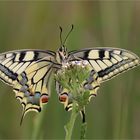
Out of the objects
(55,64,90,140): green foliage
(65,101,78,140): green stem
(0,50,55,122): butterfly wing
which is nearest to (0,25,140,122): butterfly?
(0,50,55,122): butterfly wing

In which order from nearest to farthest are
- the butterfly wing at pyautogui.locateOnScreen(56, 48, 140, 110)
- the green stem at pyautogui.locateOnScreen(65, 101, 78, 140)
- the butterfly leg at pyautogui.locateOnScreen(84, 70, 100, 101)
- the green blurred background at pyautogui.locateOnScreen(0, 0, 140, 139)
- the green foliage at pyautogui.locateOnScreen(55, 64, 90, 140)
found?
the green stem at pyautogui.locateOnScreen(65, 101, 78, 140), the green foliage at pyautogui.locateOnScreen(55, 64, 90, 140), the butterfly leg at pyautogui.locateOnScreen(84, 70, 100, 101), the butterfly wing at pyautogui.locateOnScreen(56, 48, 140, 110), the green blurred background at pyautogui.locateOnScreen(0, 0, 140, 139)

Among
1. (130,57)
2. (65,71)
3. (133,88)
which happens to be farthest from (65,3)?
(65,71)

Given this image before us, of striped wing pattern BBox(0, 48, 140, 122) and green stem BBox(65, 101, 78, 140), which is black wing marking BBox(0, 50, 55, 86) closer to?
striped wing pattern BBox(0, 48, 140, 122)

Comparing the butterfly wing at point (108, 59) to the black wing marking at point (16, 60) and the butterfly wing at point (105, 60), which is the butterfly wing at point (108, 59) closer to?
the butterfly wing at point (105, 60)

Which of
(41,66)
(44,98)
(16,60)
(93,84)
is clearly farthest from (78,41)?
(93,84)

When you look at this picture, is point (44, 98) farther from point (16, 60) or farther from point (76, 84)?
point (76, 84)

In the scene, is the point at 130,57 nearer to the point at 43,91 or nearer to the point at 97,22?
the point at 43,91

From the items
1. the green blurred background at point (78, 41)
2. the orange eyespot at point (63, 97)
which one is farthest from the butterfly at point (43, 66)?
the green blurred background at point (78, 41)
